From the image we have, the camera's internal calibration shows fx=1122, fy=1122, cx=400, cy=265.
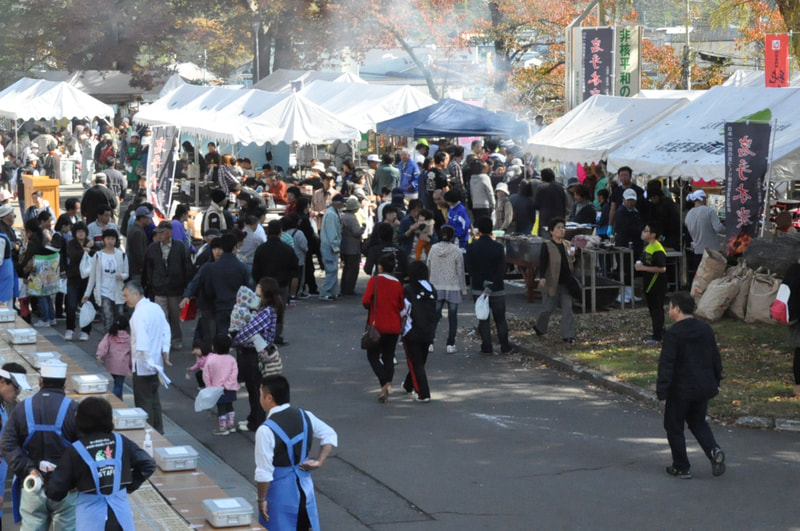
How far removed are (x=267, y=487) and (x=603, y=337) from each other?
8961 millimetres

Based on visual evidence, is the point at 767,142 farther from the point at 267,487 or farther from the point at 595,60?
the point at 267,487

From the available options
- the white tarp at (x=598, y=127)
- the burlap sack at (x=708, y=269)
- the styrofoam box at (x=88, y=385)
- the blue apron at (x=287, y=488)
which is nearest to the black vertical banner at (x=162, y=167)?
the white tarp at (x=598, y=127)

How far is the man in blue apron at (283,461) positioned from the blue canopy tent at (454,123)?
18.3 m

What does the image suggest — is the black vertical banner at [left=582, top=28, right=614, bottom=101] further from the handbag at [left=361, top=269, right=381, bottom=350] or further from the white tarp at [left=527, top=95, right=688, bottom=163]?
the handbag at [left=361, top=269, right=381, bottom=350]

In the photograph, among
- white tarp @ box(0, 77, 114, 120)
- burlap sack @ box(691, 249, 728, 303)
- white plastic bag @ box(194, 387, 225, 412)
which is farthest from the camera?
white tarp @ box(0, 77, 114, 120)

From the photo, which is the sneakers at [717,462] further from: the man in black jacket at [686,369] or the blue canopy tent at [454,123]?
the blue canopy tent at [454,123]

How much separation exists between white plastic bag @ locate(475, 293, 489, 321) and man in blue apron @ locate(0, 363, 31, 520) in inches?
270

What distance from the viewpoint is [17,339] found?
37.8ft

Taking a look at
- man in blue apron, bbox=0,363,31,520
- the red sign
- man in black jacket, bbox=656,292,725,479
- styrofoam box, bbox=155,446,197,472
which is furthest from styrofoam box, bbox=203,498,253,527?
the red sign

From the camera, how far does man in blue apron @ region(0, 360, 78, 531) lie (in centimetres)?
678

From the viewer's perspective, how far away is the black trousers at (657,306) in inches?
554

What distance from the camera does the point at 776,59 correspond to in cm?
2244

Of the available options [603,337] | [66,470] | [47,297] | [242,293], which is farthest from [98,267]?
[66,470]

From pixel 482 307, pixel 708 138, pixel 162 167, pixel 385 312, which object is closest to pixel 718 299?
pixel 708 138
